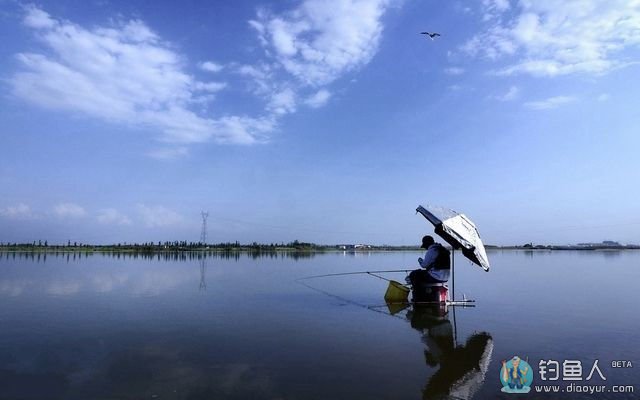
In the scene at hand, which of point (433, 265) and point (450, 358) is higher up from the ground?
point (433, 265)

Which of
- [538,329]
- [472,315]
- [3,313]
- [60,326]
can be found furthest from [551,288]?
[3,313]

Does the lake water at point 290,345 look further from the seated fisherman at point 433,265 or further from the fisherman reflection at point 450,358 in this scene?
the seated fisherman at point 433,265

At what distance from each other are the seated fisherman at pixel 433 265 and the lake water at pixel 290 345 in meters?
1.12

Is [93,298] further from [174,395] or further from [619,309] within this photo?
[619,309]

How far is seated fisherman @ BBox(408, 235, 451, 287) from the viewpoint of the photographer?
49.5ft

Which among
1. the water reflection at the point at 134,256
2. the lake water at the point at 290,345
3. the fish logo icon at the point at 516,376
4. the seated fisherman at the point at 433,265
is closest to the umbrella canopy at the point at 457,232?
the seated fisherman at the point at 433,265

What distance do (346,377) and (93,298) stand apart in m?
13.7

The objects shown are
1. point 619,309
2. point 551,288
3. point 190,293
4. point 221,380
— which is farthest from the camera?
point 551,288

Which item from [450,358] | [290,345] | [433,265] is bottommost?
[450,358]

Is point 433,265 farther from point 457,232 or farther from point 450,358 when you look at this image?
point 450,358

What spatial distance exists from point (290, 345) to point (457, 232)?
7.41 metres

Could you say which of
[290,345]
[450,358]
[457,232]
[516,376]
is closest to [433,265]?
[457,232]

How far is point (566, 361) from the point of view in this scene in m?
8.76

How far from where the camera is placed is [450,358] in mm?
9133
